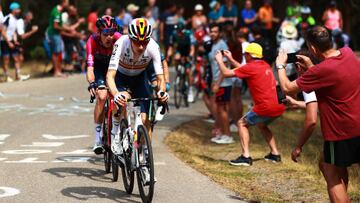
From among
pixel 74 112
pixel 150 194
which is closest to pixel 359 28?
pixel 74 112

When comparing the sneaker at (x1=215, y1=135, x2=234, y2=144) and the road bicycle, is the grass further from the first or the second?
the road bicycle

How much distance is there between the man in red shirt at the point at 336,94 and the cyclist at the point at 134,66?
2126 mm

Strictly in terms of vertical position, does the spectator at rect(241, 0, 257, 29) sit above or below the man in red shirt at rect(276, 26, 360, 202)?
above

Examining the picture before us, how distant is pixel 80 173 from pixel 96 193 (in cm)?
140

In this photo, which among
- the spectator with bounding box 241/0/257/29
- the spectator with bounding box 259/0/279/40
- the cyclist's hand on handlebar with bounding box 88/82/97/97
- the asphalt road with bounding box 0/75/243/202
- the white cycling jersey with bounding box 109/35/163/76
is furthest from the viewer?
A: the spectator with bounding box 241/0/257/29

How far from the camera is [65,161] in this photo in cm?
1174

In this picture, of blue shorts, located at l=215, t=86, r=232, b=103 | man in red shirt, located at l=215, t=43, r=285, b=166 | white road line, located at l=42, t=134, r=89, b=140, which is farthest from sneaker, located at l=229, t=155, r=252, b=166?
white road line, located at l=42, t=134, r=89, b=140

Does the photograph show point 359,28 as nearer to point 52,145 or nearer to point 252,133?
point 252,133

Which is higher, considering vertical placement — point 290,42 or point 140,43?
point 140,43

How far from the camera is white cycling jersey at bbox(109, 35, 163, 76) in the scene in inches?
380

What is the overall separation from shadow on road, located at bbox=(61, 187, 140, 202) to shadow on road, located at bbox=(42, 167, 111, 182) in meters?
0.63

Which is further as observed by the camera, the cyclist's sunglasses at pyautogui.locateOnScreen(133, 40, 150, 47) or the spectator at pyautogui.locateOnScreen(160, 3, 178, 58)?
the spectator at pyautogui.locateOnScreen(160, 3, 178, 58)

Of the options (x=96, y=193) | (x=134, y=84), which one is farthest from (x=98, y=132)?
(x=96, y=193)

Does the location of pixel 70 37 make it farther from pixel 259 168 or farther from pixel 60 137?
pixel 259 168
